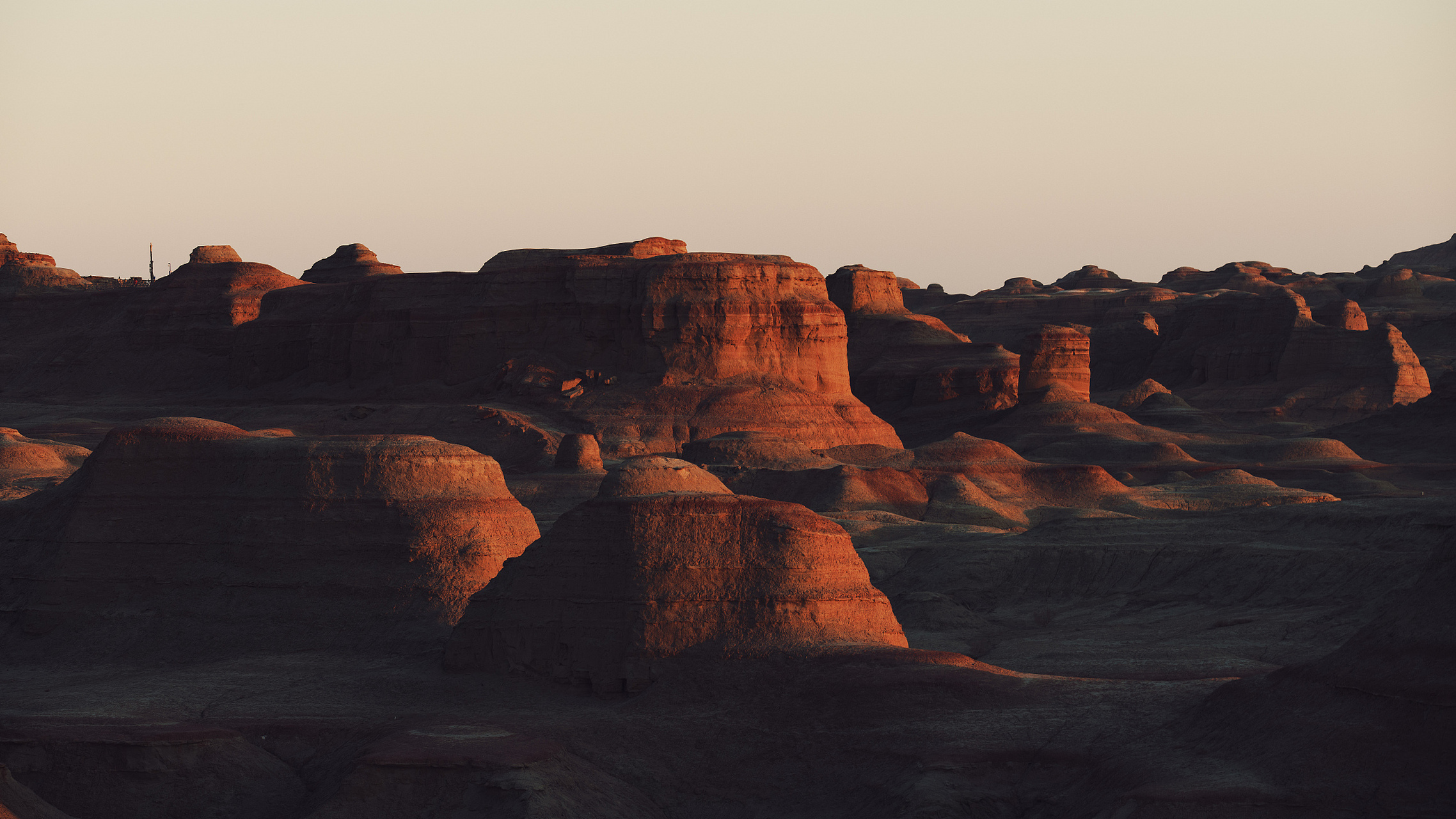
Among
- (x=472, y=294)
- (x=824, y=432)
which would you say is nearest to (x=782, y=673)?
(x=824, y=432)

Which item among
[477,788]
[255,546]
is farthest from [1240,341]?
[477,788]

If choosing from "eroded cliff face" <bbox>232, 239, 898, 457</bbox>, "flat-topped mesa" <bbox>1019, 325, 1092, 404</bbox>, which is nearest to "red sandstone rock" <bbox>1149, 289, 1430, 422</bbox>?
"flat-topped mesa" <bbox>1019, 325, 1092, 404</bbox>

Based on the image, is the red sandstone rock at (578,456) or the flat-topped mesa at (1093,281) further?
the flat-topped mesa at (1093,281)

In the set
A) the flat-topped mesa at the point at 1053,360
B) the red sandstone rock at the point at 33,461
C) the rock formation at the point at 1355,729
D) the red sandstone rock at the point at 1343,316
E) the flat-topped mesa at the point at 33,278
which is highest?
the flat-topped mesa at the point at 33,278

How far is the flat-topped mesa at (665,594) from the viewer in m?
23.0

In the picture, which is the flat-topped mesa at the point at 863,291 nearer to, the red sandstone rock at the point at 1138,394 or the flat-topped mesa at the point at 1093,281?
the red sandstone rock at the point at 1138,394

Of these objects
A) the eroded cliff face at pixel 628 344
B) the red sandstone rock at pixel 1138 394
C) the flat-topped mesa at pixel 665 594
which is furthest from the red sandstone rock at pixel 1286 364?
the flat-topped mesa at pixel 665 594

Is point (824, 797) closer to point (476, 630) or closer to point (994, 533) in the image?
point (476, 630)

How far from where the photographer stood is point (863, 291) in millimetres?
89125

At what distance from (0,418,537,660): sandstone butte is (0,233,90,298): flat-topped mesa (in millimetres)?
57744

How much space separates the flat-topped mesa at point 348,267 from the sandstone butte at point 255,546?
182 feet

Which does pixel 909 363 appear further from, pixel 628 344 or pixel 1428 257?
pixel 1428 257

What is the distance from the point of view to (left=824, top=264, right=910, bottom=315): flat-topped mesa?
88.6 metres

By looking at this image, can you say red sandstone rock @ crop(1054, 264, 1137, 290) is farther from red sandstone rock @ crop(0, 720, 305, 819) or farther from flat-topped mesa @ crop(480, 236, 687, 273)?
red sandstone rock @ crop(0, 720, 305, 819)
